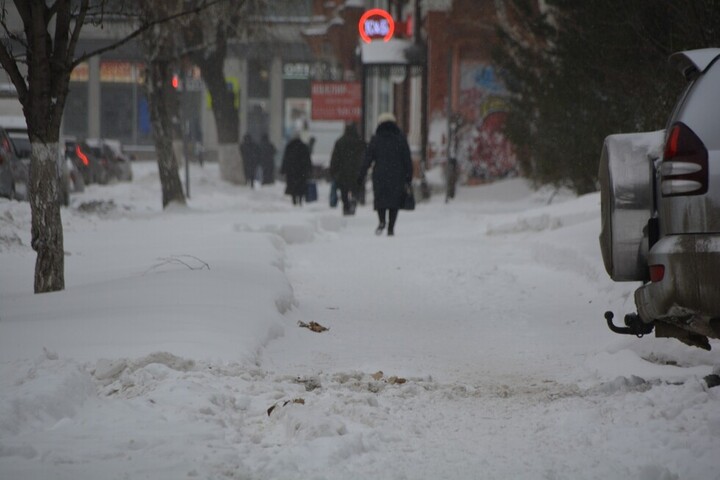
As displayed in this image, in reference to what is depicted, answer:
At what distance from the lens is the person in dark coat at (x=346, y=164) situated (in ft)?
75.9

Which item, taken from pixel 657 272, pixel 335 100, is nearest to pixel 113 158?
pixel 335 100

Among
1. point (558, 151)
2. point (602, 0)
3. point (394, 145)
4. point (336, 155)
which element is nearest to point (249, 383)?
point (602, 0)

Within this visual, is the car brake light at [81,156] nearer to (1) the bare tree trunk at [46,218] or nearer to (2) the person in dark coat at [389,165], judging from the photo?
(2) the person in dark coat at [389,165]

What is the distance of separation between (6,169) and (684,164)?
50.8 feet

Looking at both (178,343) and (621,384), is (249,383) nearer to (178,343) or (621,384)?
(178,343)

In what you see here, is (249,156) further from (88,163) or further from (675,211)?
(675,211)

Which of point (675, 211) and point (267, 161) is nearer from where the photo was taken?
point (675, 211)

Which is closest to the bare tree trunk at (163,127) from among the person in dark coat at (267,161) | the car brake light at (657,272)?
the car brake light at (657,272)

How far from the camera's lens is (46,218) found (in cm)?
911

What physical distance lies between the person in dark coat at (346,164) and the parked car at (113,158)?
2037 cm

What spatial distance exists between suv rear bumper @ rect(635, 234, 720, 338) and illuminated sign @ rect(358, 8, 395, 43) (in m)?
25.5

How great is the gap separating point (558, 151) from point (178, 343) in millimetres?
13127

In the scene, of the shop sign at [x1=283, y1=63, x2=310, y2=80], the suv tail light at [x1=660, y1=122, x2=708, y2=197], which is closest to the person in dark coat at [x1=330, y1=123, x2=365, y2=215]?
the suv tail light at [x1=660, y1=122, x2=708, y2=197]

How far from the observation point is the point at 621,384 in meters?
6.32
